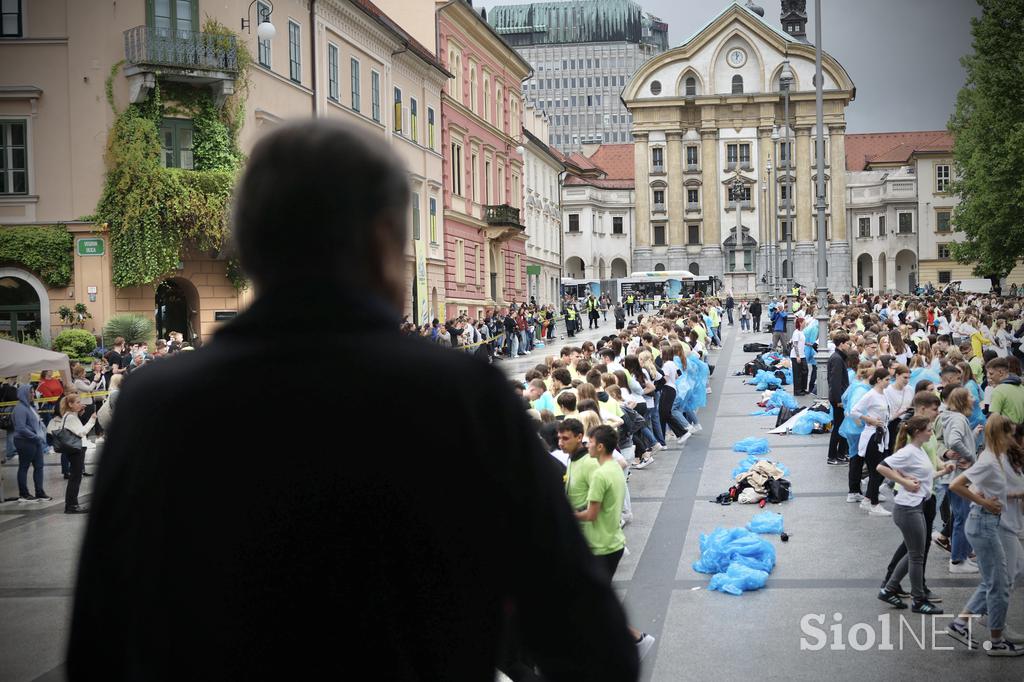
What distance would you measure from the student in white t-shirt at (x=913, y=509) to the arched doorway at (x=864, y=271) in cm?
10640

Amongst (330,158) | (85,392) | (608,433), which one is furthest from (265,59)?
(330,158)

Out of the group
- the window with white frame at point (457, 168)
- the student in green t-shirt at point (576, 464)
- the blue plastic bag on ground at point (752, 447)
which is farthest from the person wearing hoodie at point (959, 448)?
the window with white frame at point (457, 168)

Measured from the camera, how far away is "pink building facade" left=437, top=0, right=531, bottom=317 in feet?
164

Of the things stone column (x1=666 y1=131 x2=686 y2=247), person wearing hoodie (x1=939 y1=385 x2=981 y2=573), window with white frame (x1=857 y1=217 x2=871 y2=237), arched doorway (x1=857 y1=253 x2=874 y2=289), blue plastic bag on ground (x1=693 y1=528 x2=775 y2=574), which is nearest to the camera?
person wearing hoodie (x1=939 y1=385 x2=981 y2=573)

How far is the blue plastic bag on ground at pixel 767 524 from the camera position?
42.2 ft

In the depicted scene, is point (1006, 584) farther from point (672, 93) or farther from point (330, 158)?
point (672, 93)

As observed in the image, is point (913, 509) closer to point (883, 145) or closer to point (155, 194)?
point (155, 194)

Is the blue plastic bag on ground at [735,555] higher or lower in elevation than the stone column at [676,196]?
lower

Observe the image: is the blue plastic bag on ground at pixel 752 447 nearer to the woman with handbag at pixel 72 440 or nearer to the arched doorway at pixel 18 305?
the woman with handbag at pixel 72 440

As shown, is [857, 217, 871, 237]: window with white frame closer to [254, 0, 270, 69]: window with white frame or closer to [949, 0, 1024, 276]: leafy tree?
[949, 0, 1024, 276]: leafy tree

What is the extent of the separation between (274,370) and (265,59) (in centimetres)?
3226

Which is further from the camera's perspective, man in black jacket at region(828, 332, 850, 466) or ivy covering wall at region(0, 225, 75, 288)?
ivy covering wall at region(0, 225, 75, 288)

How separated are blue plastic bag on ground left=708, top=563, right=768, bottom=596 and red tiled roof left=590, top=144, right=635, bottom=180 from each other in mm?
104397

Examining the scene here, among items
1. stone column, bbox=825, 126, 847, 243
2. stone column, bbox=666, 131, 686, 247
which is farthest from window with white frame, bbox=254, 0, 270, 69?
stone column, bbox=825, 126, 847, 243
